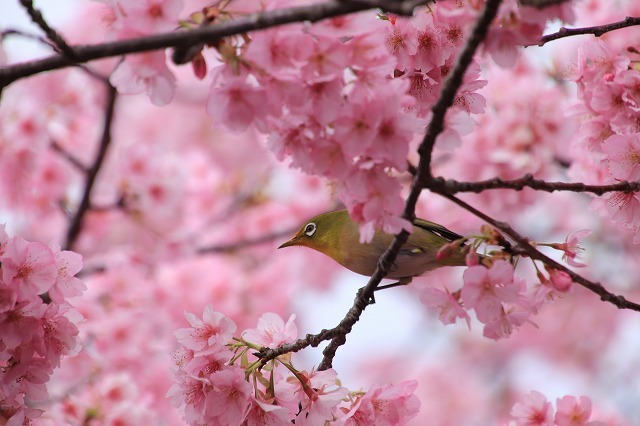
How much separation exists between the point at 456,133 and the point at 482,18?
1.38ft

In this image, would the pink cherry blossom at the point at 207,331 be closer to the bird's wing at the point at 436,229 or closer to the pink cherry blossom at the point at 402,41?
the pink cherry blossom at the point at 402,41

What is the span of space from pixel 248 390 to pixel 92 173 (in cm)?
333

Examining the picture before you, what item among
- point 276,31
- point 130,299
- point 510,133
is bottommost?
point 130,299

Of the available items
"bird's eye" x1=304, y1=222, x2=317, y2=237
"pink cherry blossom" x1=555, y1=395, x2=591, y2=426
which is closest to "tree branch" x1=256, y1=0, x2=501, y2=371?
"pink cherry blossom" x1=555, y1=395, x2=591, y2=426

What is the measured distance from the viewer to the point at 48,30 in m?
1.59

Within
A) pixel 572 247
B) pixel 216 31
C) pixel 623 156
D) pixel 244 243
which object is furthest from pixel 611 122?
pixel 244 243

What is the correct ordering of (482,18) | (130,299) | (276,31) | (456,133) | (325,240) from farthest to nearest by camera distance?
(130,299)
(325,240)
(456,133)
(276,31)
(482,18)

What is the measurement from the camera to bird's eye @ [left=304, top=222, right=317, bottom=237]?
10.6 ft

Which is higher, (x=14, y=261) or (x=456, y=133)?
(x=456, y=133)

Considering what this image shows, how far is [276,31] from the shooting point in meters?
1.61

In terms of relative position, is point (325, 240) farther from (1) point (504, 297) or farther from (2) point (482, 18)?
(2) point (482, 18)

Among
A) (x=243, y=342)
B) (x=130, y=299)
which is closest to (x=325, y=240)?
(x=243, y=342)

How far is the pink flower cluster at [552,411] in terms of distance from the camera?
228cm

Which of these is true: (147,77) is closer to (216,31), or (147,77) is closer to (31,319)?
(216,31)
